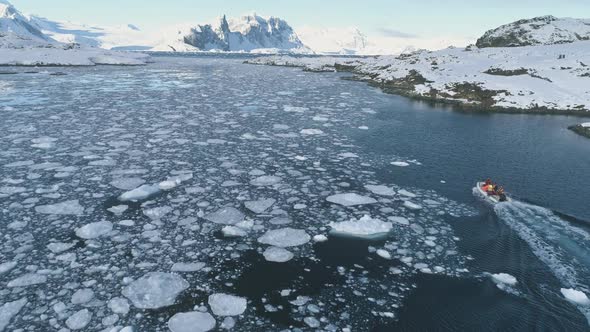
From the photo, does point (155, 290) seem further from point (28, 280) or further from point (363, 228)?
point (363, 228)

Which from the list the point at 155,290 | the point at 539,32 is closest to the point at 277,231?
the point at 155,290

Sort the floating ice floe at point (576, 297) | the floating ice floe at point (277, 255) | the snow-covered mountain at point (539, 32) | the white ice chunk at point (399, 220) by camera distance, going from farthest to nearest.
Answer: the snow-covered mountain at point (539, 32) < the white ice chunk at point (399, 220) < the floating ice floe at point (277, 255) < the floating ice floe at point (576, 297)

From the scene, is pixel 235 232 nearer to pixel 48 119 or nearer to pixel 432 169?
pixel 432 169

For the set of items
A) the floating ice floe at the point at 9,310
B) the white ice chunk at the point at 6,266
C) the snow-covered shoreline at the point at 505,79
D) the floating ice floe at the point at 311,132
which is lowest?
the floating ice floe at the point at 9,310

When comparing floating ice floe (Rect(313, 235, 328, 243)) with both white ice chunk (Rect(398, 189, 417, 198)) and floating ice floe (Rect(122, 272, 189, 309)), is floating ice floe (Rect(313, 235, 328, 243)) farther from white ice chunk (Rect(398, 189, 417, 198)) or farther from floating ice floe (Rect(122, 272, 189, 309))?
white ice chunk (Rect(398, 189, 417, 198))

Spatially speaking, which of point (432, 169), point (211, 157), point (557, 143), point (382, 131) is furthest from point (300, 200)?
point (557, 143)

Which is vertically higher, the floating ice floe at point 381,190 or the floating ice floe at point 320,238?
the floating ice floe at point 381,190

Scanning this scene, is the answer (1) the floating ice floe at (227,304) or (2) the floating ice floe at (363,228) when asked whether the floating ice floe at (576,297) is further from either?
(1) the floating ice floe at (227,304)

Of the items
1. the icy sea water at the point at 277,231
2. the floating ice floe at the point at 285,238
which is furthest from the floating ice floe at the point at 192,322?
the floating ice floe at the point at 285,238
